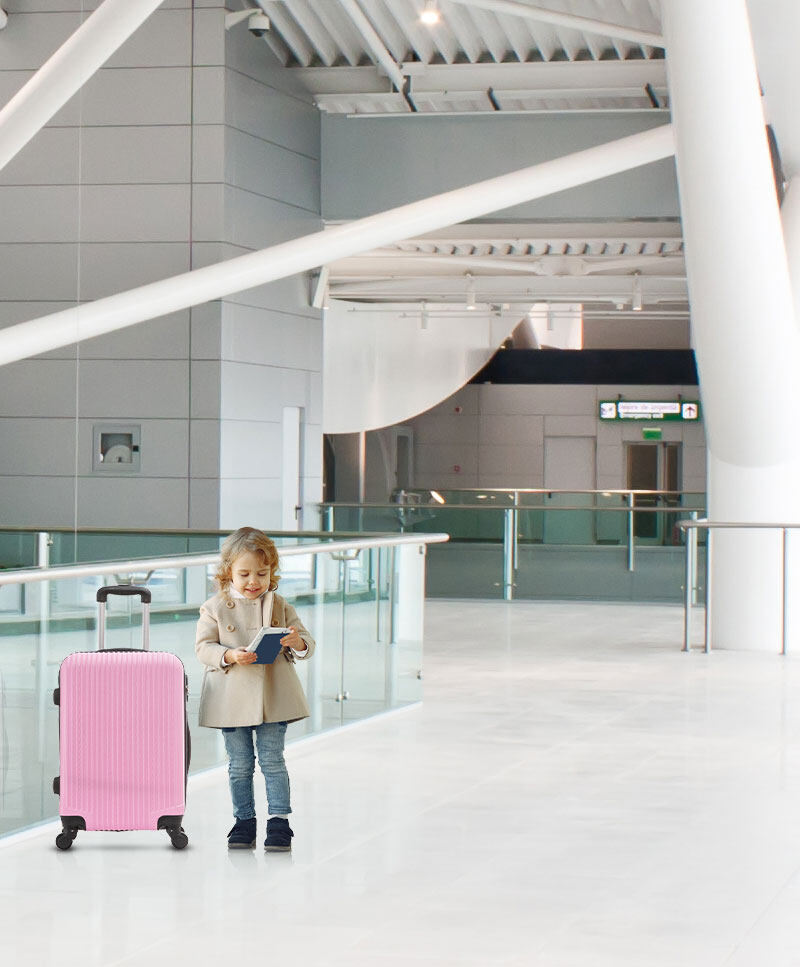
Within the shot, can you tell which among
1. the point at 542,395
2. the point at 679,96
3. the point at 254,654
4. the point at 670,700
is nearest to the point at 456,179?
the point at 679,96

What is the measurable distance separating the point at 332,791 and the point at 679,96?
6.04m

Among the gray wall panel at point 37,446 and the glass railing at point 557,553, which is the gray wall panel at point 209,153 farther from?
the glass railing at point 557,553

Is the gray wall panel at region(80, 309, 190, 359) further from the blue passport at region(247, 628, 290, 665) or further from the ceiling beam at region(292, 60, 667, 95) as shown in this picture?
the blue passport at region(247, 628, 290, 665)

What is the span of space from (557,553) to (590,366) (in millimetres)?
20766

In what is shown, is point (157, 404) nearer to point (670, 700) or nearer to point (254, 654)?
point (670, 700)

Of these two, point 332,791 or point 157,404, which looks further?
point 157,404

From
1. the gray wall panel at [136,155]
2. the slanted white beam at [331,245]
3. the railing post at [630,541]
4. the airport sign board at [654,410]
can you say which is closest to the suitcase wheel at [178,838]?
the slanted white beam at [331,245]

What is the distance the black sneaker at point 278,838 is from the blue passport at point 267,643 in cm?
69

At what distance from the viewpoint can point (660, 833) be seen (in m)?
6.47

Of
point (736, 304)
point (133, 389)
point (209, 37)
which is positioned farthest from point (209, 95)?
point (736, 304)

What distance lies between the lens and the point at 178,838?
A: 595cm

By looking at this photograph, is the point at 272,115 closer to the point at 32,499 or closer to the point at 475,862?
the point at 32,499

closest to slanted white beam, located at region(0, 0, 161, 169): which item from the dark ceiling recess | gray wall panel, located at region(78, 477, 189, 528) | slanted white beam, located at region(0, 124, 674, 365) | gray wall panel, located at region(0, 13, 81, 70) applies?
slanted white beam, located at region(0, 124, 674, 365)

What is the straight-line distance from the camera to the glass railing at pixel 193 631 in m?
6.29
